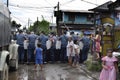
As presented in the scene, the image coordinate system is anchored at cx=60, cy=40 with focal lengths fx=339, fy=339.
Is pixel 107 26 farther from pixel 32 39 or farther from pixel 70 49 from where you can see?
pixel 32 39

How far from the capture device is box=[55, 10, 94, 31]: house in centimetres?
4934

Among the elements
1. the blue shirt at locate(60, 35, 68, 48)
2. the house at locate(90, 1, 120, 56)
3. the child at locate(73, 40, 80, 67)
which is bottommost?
the child at locate(73, 40, 80, 67)

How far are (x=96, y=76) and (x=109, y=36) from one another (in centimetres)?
281

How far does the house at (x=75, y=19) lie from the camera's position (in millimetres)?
49344

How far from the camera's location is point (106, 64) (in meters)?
10.8

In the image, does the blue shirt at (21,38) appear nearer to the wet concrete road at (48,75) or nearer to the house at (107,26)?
the wet concrete road at (48,75)

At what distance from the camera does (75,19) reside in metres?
51.4

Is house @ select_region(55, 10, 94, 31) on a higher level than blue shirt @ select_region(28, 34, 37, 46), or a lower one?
higher

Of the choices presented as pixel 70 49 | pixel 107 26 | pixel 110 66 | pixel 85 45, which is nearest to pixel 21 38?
pixel 70 49

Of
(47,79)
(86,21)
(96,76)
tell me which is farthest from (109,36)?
(86,21)

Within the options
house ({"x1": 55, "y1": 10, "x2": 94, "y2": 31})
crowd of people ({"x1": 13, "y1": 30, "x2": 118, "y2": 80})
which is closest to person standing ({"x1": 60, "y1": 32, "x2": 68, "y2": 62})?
crowd of people ({"x1": 13, "y1": 30, "x2": 118, "y2": 80})

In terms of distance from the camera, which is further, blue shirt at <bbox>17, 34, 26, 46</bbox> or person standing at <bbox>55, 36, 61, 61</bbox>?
person standing at <bbox>55, 36, 61, 61</bbox>

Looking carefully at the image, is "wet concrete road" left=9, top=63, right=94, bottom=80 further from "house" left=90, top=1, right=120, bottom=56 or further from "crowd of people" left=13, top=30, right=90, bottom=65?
"crowd of people" left=13, top=30, right=90, bottom=65

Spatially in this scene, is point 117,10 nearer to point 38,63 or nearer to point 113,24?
point 113,24
